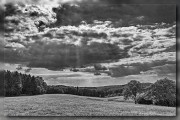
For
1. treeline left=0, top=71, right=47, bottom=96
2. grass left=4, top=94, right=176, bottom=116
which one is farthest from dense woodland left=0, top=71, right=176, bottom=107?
grass left=4, top=94, right=176, bottom=116

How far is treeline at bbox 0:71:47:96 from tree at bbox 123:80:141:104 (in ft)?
9.61

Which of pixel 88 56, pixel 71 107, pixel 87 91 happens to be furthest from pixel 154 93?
pixel 71 107

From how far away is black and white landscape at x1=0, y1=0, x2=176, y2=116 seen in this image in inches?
461

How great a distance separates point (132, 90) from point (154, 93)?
0.79m

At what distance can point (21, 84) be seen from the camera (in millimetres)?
11930

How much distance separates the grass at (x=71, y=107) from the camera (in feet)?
37.8

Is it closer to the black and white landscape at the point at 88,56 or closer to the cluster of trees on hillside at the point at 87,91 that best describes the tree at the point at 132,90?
the black and white landscape at the point at 88,56

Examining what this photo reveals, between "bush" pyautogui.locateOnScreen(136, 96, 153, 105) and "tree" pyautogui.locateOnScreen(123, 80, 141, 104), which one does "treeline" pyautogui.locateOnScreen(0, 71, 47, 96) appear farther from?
"bush" pyautogui.locateOnScreen(136, 96, 153, 105)

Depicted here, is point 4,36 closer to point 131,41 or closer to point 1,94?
point 1,94

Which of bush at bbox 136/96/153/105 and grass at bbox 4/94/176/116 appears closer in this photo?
grass at bbox 4/94/176/116

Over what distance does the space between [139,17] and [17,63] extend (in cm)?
461

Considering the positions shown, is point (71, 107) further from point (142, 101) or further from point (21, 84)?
point (142, 101)

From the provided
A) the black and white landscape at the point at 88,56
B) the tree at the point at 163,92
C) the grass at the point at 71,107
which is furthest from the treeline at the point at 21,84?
the tree at the point at 163,92

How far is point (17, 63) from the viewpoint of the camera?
11.6 m
